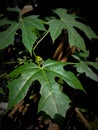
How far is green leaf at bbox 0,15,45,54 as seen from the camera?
1.59 meters

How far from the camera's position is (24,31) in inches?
65.8

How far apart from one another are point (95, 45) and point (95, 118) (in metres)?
0.87

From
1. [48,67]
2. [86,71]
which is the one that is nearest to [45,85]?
[48,67]

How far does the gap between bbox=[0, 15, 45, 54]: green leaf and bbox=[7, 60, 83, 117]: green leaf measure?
170 millimetres

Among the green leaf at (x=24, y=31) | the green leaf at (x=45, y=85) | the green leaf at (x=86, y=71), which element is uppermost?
the green leaf at (x=24, y=31)

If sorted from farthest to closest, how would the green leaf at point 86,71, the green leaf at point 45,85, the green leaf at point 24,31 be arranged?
the green leaf at point 86,71 → the green leaf at point 24,31 → the green leaf at point 45,85

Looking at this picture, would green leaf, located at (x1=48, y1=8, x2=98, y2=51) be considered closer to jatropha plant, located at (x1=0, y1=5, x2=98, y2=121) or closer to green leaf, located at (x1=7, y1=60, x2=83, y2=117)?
jatropha plant, located at (x1=0, y1=5, x2=98, y2=121)

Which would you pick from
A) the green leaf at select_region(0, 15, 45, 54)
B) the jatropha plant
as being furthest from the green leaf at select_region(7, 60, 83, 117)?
the green leaf at select_region(0, 15, 45, 54)

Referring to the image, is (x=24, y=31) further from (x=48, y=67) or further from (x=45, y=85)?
(x=45, y=85)

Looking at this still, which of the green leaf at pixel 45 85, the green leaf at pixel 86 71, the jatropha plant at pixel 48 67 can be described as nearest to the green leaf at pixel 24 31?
the jatropha plant at pixel 48 67

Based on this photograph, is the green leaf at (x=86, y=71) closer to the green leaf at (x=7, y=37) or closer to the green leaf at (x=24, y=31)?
the green leaf at (x=24, y=31)

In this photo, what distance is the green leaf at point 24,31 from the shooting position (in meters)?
1.59

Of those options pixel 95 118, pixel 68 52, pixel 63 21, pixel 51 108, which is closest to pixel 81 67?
pixel 68 52

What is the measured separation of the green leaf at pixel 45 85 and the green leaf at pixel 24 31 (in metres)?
0.17
